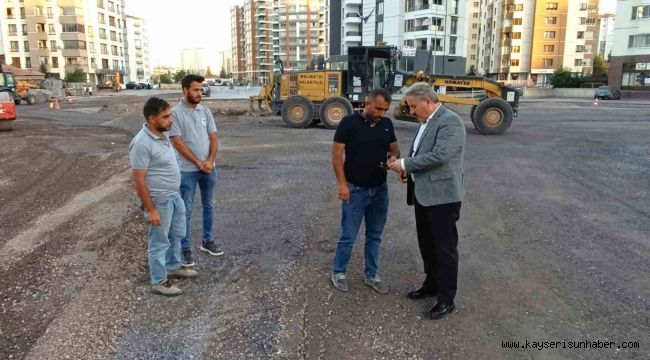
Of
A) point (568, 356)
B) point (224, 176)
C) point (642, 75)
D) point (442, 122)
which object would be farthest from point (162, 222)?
point (642, 75)

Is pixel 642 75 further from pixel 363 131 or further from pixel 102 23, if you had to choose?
pixel 102 23

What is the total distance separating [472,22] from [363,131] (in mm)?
116923

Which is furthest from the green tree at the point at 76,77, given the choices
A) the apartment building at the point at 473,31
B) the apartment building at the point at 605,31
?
the apartment building at the point at 605,31

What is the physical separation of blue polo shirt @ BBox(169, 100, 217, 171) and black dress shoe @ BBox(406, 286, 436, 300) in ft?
7.44

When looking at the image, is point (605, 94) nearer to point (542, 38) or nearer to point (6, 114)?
point (542, 38)

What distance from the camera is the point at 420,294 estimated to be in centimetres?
416

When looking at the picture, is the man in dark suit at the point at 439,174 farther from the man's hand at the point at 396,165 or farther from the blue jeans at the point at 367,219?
the blue jeans at the point at 367,219

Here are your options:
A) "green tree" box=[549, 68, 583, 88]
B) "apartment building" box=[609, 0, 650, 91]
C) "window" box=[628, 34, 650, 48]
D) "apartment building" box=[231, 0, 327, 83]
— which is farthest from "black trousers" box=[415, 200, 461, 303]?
"apartment building" box=[231, 0, 327, 83]

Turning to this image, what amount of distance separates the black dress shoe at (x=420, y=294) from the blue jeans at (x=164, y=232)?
6.72 ft

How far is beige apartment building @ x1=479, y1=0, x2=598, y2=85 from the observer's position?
82.4m

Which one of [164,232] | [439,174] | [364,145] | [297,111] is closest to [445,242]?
[439,174]

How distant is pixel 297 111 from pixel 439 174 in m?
15.2

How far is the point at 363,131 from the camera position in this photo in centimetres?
401

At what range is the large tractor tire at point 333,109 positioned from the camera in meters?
17.9
